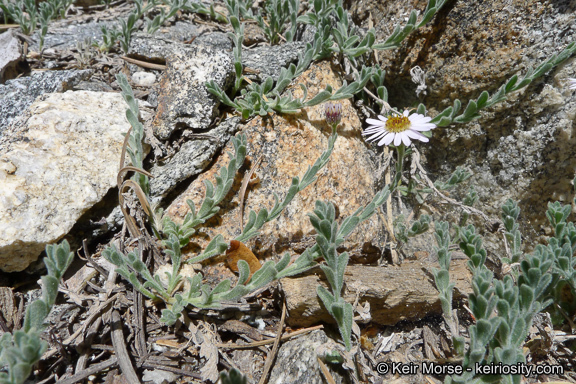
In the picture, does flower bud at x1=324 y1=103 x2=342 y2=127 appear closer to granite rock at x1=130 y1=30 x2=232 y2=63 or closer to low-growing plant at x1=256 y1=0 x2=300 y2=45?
granite rock at x1=130 y1=30 x2=232 y2=63

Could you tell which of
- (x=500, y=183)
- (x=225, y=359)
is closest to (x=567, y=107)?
(x=500, y=183)

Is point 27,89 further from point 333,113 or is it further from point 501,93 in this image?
point 501,93

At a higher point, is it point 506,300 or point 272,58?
point 272,58

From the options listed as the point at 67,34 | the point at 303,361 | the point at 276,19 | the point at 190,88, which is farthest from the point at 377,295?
the point at 67,34

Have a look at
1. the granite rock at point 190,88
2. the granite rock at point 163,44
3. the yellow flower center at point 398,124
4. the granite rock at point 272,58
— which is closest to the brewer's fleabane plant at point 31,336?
the granite rock at point 190,88

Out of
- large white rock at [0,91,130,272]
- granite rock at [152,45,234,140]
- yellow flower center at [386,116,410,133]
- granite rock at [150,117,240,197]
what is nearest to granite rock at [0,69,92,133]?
large white rock at [0,91,130,272]

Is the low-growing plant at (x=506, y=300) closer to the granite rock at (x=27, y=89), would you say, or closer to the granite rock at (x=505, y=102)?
the granite rock at (x=505, y=102)

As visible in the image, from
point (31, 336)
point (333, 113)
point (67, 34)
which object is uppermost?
point (333, 113)
